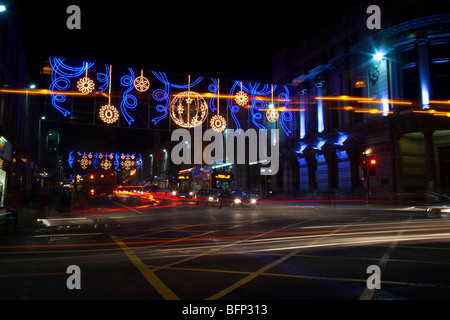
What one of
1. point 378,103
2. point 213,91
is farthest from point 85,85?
point 378,103

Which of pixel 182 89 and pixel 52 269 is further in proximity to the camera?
pixel 182 89

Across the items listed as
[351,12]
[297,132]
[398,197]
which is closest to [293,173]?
[297,132]

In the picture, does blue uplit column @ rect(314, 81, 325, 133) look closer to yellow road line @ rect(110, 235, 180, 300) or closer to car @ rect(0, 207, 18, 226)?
car @ rect(0, 207, 18, 226)

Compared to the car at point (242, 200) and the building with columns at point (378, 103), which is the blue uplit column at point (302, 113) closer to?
the building with columns at point (378, 103)

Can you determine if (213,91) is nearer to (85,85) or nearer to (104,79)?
(104,79)

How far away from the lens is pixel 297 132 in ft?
139

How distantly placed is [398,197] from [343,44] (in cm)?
1792

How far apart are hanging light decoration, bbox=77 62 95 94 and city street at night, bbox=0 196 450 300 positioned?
577 inches

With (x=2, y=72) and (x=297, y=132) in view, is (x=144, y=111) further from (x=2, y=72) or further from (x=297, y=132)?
(x=297, y=132)

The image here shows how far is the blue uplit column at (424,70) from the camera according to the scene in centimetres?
2703

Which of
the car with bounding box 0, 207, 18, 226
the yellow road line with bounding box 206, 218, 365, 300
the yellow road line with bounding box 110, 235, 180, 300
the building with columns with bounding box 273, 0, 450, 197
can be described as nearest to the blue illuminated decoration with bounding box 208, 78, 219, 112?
the building with columns with bounding box 273, 0, 450, 197

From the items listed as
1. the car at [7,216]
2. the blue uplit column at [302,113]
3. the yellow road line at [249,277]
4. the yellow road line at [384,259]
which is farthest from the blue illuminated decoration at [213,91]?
the yellow road line at [249,277]

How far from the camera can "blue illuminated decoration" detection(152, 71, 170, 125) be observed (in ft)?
89.7

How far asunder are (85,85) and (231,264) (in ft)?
69.5
